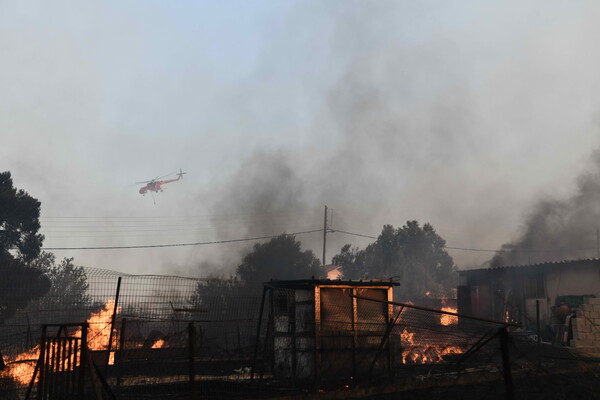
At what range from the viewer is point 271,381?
1670 centimetres

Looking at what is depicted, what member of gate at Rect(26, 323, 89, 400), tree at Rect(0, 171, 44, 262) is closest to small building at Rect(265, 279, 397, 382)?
gate at Rect(26, 323, 89, 400)

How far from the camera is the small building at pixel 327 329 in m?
16.5

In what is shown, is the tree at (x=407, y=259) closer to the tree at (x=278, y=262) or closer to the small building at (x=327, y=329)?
the tree at (x=278, y=262)

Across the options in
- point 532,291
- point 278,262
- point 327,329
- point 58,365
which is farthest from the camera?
point 278,262

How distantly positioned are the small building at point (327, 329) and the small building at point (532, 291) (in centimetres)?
1421

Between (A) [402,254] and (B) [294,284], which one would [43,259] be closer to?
(A) [402,254]

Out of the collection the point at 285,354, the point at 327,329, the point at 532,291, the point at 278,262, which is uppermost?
the point at 278,262

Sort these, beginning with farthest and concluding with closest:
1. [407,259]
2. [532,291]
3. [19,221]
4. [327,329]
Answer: [407,259], [19,221], [532,291], [327,329]

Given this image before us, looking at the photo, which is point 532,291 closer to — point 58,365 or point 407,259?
point 58,365

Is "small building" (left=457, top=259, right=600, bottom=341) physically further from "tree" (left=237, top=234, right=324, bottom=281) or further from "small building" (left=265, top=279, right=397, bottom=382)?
"tree" (left=237, top=234, right=324, bottom=281)

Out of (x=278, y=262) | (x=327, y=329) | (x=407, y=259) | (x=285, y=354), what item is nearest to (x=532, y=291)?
(x=327, y=329)

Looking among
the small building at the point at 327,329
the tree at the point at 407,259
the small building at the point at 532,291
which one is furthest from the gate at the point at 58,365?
the tree at the point at 407,259

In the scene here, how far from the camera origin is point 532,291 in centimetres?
3478

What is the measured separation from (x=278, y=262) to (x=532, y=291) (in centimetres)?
2945
